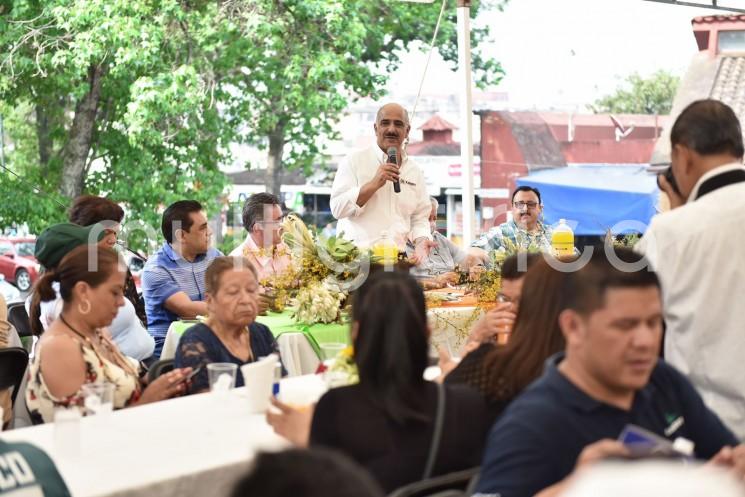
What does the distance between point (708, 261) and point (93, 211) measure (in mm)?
3289

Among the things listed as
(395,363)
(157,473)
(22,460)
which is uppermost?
(395,363)

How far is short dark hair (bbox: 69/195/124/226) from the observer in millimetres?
4934

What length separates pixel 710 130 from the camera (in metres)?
2.75

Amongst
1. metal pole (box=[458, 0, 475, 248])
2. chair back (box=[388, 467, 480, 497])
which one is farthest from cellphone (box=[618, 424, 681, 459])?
metal pole (box=[458, 0, 475, 248])

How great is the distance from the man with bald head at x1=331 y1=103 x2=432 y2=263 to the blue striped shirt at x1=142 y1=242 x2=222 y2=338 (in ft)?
3.16

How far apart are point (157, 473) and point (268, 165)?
1000cm

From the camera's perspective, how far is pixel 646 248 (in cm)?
276

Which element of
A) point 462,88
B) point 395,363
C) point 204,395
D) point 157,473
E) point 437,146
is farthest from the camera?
point 437,146

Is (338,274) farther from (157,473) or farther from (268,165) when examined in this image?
(268,165)

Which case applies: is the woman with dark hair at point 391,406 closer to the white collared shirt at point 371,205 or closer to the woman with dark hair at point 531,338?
the woman with dark hair at point 531,338

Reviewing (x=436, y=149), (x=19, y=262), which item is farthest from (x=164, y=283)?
(x=436, y=149)

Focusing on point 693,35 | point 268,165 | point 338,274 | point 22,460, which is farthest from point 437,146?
point 22,460

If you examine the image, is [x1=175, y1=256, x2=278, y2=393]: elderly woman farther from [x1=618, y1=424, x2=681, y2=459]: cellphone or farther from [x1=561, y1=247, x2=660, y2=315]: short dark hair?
[x1=618, y1=424, x2=681, y2=459]: cellphone

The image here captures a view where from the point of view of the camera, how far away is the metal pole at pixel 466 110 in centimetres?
732
